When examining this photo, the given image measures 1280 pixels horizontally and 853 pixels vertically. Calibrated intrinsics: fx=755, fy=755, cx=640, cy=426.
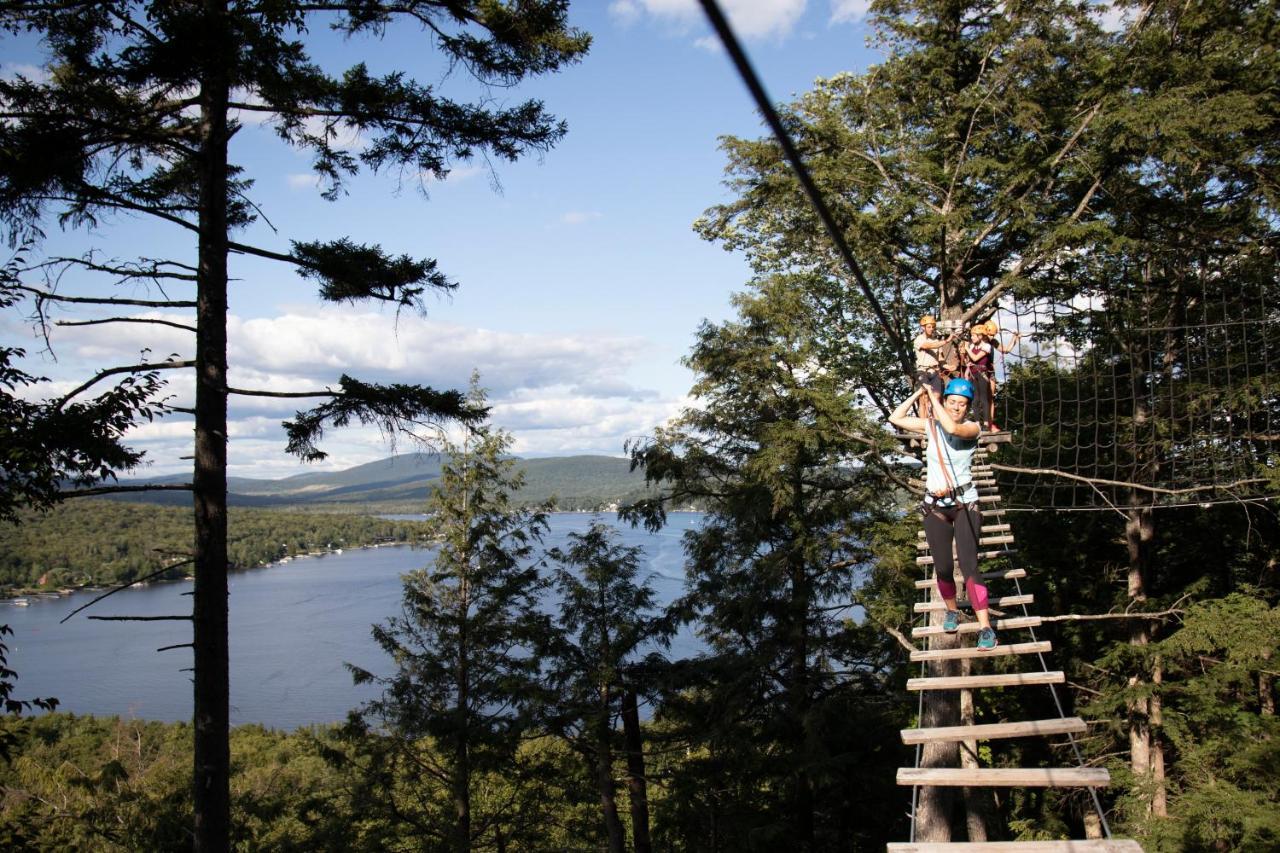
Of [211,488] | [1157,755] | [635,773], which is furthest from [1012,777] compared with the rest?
[635,773]

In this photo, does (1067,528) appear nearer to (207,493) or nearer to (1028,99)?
(1028,99)

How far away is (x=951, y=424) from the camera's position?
4480 millimetres

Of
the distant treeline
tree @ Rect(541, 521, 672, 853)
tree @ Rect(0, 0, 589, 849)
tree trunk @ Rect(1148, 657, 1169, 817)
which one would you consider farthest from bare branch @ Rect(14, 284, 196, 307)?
the distant treeline

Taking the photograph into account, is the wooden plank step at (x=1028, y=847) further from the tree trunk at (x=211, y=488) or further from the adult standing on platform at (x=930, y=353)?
the tree trunk at (x=211, y=488)

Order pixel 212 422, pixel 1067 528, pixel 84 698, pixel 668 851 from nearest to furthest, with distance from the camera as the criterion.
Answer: pixel 212 422
pixel 1067 528
pixel 668 851
pixel 84 698

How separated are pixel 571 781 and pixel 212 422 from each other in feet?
35.4

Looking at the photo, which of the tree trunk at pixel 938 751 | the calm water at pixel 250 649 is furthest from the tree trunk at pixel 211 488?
the calm water at pixel 250 649

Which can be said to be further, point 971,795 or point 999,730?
point 971,795

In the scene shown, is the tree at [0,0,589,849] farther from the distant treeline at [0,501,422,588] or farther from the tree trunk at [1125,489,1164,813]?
the distant treeline at [0,501,422,588]

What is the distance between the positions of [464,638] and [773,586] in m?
5.53

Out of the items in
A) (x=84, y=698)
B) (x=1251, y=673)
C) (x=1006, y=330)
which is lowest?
(x=84, y=698)

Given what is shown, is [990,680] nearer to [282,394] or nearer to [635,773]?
[282,394]

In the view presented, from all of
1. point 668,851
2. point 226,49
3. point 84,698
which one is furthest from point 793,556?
point 84,698

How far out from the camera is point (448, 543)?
13820mm
